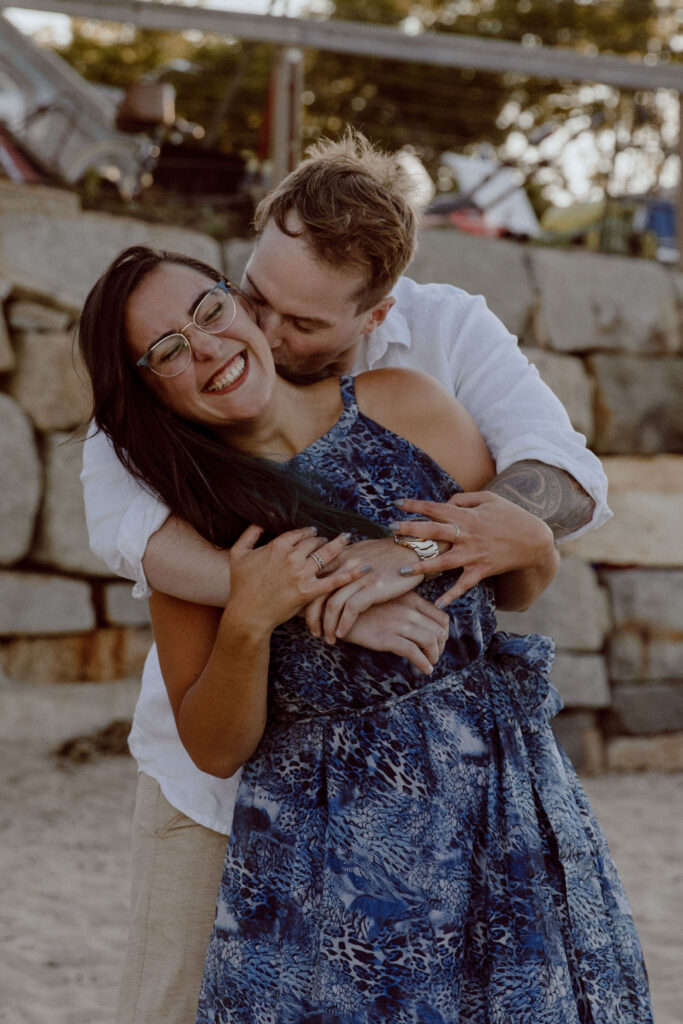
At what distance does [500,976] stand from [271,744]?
1.39 feet

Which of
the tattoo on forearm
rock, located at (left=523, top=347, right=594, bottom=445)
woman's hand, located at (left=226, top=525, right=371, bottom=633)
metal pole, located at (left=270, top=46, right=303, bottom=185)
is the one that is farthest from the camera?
rock, located at (left=523, top=347, right=594, bottom=445)

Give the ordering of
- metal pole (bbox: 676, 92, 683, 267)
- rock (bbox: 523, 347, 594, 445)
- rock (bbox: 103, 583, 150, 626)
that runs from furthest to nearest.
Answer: metal pole (bbox: 676, 92, 683, 267)
rock (bbox: 523, 347, 594, 445)
rock (bbox: 103, 583, 150, 626)

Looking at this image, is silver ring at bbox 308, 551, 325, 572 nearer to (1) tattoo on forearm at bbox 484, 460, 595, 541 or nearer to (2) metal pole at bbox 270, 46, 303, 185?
(1) tattoo on forearm at bbox 484, 460, 595, 541

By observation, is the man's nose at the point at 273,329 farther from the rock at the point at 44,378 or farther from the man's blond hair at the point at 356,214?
the rock at the point at 44,378

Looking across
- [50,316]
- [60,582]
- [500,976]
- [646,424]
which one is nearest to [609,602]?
[646,424]

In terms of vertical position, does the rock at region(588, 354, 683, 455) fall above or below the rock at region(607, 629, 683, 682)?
above

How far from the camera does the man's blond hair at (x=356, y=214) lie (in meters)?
1.69

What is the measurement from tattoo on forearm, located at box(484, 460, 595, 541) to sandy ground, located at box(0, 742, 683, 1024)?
189cm

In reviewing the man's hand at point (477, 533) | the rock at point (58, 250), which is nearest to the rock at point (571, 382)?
the rock at point (58, 250)

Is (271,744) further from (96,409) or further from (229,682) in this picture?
(96,409)

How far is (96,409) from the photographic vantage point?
1.57m

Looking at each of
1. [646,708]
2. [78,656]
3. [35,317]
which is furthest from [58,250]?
[646,708]

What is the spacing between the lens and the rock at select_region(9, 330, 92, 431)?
4.32 meters

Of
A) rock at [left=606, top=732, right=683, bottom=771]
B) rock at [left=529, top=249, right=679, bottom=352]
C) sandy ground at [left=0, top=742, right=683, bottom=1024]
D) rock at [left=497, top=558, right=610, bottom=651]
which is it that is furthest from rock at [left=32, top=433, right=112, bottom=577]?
rock at [left=606, top=732, right=683, bottom=771]
